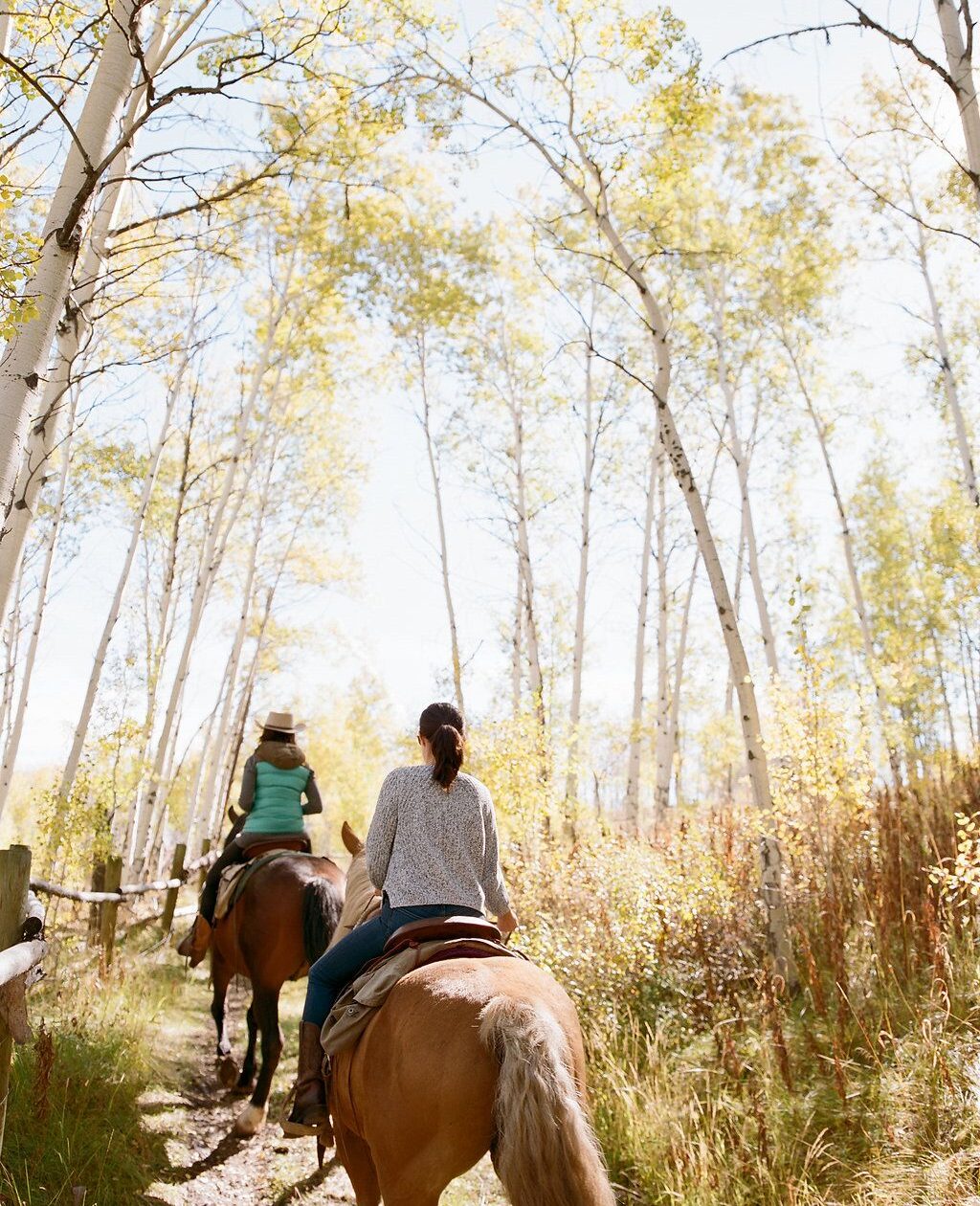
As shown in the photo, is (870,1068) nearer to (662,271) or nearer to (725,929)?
(725,929)

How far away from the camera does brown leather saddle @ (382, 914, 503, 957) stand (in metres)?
2.69

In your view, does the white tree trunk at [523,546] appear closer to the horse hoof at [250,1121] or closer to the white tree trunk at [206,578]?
the white tree trunk at [206,578]

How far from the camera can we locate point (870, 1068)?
3322mm

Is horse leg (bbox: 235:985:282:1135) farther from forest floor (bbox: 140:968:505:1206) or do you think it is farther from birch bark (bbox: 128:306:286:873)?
birch bark (bbox: 128:306:286:873)

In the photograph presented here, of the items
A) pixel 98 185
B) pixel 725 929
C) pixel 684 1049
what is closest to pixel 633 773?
pixel 725 929

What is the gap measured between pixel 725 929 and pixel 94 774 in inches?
267

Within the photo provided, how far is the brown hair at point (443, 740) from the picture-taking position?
9.47 feet

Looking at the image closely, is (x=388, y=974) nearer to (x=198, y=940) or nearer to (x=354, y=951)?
(x=354, y=951)

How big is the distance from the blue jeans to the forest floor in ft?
3.77

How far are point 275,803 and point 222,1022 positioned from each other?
1372 millimetres

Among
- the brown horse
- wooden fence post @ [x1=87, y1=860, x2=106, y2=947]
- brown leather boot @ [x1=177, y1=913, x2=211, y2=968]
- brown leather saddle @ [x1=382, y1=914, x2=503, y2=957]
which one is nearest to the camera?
brown leather saddle @ [x1=382, y1=914, x2=503, y2=957]

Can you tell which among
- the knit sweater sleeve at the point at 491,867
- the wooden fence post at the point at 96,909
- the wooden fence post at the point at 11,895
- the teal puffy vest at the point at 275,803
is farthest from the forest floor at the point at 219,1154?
the wooden fence post at the point at 11,895

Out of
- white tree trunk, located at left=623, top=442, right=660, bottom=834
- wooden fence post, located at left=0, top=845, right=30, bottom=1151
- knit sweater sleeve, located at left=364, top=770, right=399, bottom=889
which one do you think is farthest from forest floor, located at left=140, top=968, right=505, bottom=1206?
white tree trunk, located at left=623, top=442, right=660, bottom=834

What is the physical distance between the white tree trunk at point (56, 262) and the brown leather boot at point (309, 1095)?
198cm
